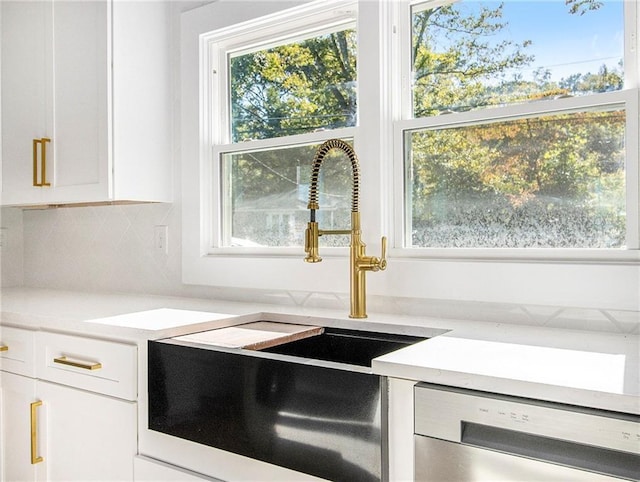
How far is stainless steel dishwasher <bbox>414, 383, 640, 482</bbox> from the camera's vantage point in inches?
33.9

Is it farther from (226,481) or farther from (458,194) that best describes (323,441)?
(458,194)

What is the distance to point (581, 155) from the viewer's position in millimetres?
1481

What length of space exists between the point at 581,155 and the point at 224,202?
1.32 m

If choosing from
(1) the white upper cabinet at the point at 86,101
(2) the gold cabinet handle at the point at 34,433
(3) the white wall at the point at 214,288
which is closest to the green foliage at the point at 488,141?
(3) the white wall at the point at 214,288

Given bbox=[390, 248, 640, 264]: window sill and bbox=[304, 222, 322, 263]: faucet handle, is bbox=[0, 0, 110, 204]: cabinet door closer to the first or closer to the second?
bbox=[304, 222, 322, 263]: faucet handle

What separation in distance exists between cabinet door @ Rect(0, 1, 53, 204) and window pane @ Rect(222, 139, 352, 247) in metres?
0.80

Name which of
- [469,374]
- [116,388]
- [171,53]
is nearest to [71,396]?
[116,388]

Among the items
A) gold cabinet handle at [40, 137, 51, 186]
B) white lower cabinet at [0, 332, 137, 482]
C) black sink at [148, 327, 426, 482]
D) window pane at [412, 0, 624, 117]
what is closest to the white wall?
black sink at [148, 327, 426, 482]

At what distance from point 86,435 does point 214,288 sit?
Answer: 73 centimetres

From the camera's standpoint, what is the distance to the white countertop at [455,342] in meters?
0.93

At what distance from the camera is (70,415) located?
167 centimetres

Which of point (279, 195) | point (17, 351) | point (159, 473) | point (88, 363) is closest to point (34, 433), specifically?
point (17, 351)

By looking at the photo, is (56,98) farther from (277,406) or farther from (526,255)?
(526,255)

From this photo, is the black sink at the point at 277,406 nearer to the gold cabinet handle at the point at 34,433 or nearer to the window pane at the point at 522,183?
the window pane at the point at 522,183
